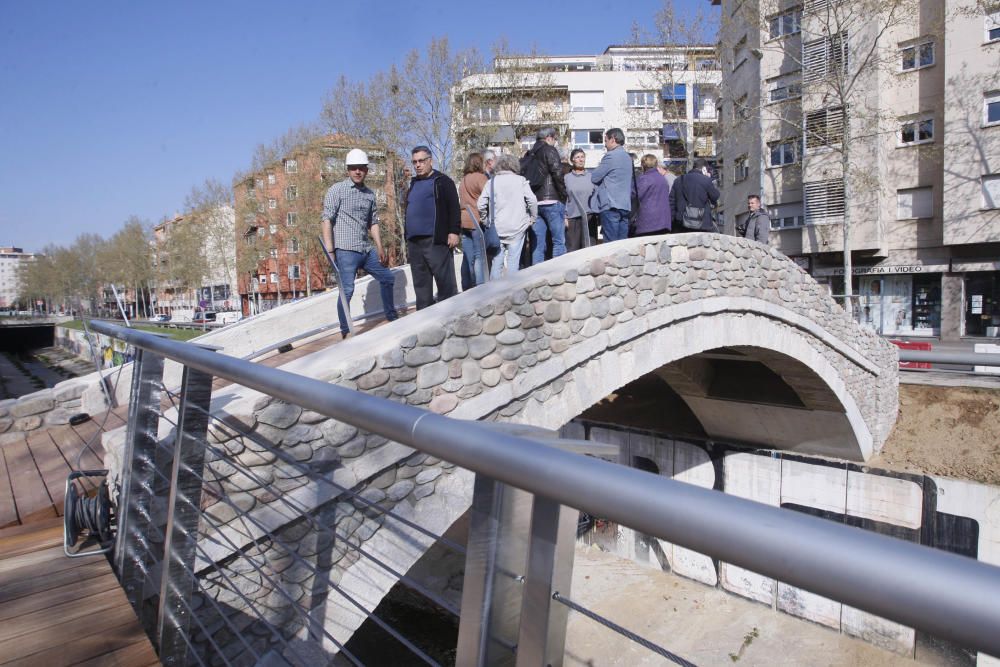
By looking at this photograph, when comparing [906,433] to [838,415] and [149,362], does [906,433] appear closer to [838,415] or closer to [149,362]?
[838,415]

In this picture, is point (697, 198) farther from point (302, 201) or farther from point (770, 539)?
point (302, 201)

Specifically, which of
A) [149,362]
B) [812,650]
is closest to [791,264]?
[812,650]

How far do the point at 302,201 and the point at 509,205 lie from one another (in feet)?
74.2

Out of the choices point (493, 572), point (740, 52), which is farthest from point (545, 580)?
point (740, 52)

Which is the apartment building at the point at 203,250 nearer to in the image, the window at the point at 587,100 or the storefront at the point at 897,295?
the window at the point at 587,100

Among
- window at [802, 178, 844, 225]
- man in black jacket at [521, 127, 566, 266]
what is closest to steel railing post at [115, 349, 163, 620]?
man in black jacket at [521, 127, 566, 266]

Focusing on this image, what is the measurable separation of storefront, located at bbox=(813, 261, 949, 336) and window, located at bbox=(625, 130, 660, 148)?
1186 centimetres

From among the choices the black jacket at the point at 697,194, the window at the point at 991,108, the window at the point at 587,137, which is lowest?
the black jacket at the point at 697,194

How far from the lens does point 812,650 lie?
10.6 metres

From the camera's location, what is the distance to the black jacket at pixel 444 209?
5719 mm

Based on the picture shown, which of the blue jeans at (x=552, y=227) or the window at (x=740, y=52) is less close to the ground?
the window at (x=740, y=52)

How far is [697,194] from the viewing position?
8.60 meters

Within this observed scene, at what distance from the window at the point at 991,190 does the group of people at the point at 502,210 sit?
54.7 feet

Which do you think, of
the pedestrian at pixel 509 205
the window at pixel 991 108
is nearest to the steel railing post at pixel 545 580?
the pedestrian at pixel 509 205
